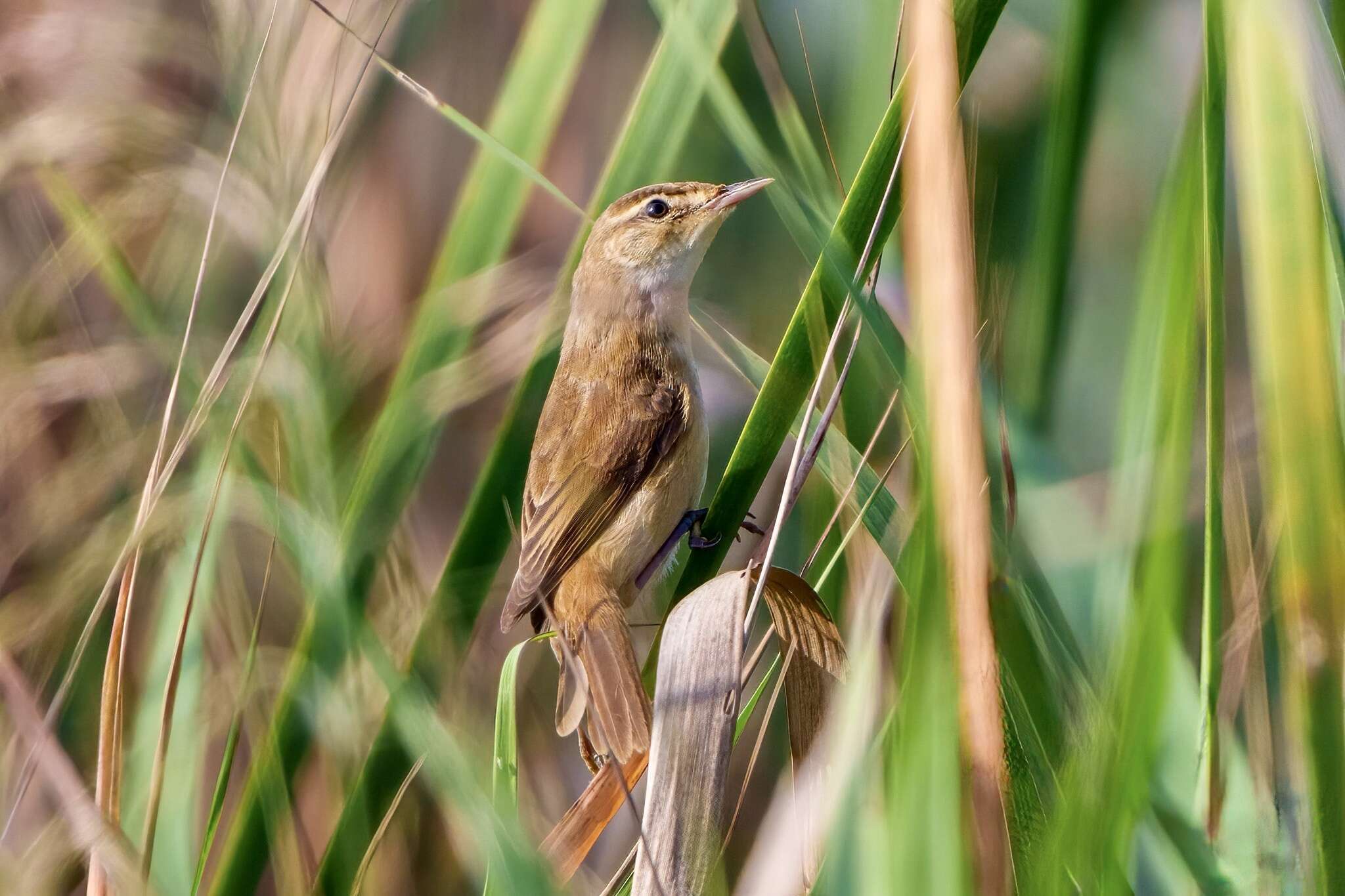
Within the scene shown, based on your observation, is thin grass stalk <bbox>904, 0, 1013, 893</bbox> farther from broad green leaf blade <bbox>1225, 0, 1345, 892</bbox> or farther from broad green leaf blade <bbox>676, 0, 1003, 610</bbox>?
broad green leaf blade <bbox>1225, 0, 1345, 892</bbox>

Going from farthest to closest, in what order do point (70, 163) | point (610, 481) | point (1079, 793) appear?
1. point (70, 163)
2. point (610, 481)
3. point (1079, 793)

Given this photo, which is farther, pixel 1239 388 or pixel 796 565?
pixel 1239 388

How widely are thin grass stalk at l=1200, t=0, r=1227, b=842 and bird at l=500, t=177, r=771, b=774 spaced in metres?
0.70

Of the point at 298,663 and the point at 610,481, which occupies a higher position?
the point at 610,481

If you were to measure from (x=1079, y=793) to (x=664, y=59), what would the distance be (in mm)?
1286

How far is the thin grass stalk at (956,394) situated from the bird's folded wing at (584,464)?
0.83 metres

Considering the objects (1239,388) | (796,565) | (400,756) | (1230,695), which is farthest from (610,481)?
(1239,388)

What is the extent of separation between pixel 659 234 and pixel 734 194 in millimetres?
272

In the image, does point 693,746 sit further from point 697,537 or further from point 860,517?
point 697,537

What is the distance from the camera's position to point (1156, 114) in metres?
2.21

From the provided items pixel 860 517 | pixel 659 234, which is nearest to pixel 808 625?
pixel 860 517

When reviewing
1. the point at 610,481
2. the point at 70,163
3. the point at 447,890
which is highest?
the point at 70,163

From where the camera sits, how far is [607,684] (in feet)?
5.48

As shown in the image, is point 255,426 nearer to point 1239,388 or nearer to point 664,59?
point 664,59
